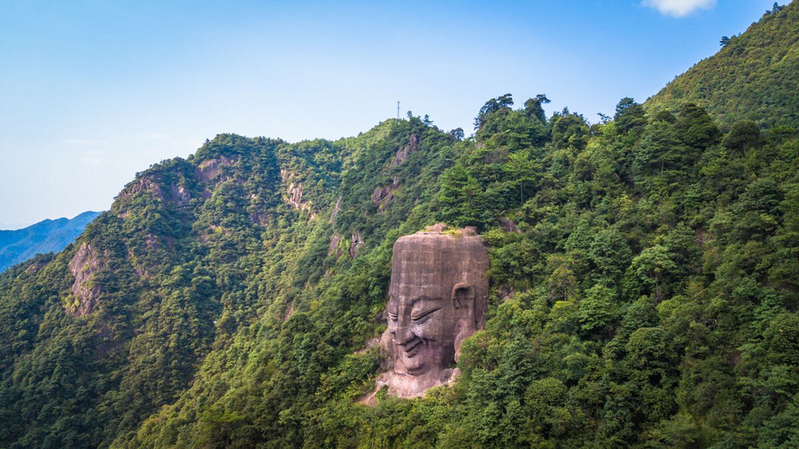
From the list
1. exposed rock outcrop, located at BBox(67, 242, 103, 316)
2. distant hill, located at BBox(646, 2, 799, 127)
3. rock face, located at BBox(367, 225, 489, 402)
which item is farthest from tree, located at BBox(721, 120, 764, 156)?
exposed rock outcrop, located at BBox(67, 242, 103, 316)

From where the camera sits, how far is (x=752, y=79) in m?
44.7

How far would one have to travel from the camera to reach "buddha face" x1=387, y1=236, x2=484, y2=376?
28172 mm

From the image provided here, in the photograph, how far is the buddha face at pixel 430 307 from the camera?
2817 centimetres

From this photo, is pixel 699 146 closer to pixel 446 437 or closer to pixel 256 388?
pixel 446 437

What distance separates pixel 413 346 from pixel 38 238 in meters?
126

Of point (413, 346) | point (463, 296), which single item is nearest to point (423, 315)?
point (413, 346)

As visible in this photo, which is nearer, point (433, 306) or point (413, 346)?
point (433, 306)

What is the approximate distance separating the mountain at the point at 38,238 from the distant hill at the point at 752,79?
118362mm

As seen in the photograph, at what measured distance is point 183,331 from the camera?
51625 mm

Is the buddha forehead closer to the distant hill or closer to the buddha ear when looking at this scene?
the buddha ear

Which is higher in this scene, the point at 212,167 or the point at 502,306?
the point at 212,167

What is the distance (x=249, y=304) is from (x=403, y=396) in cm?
3589

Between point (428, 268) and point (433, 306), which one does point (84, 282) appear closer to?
point (428, 268)

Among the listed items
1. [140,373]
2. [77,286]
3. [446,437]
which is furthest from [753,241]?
[77,286]
